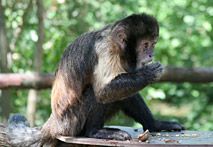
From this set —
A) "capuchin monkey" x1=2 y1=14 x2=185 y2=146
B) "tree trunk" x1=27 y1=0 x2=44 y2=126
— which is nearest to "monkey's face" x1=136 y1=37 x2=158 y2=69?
"capuchin monkey" x1=2 y1=14 x2=185 y2=146

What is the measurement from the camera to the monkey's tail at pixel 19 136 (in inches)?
177

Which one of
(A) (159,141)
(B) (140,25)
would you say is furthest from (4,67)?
(A) (159,141)

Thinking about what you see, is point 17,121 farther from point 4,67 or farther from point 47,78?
point 4,67

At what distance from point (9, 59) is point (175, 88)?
16.6ft

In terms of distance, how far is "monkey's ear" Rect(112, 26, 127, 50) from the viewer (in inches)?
177

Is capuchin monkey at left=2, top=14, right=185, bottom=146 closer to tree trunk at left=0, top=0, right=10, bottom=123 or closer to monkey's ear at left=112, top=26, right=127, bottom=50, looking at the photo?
monkey's ear at left=112, top=26, right=127, bottom=50

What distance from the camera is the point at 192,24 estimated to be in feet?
30.8

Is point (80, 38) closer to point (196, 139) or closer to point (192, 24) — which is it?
point (196, 139)

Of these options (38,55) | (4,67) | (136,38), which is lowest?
(136,38)

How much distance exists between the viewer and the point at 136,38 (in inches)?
184

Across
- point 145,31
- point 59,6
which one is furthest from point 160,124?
point 59,6

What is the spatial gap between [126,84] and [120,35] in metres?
0.73

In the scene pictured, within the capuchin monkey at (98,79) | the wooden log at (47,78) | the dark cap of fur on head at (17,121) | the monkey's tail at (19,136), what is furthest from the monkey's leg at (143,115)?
the wooden log at (47,78)

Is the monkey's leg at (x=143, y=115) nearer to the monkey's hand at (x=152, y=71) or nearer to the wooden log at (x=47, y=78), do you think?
the monkey's hand at (x=152, y=71)
